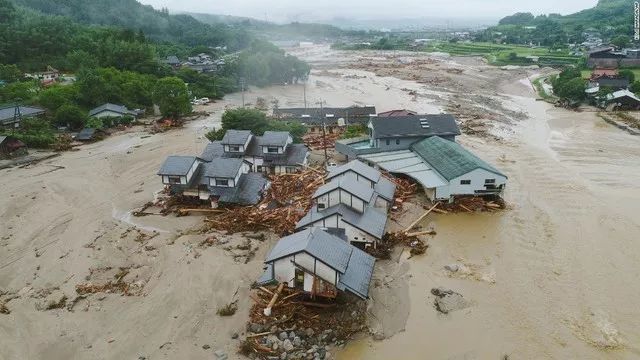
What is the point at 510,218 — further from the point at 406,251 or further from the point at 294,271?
the point at 294,271

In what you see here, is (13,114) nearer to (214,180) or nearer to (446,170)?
(214,180)

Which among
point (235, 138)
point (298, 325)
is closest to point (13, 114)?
point (235, 138)

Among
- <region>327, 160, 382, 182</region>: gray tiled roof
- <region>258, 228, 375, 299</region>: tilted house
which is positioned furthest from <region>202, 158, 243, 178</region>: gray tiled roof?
<region>258, 228, 375, 299</region>: tilted house

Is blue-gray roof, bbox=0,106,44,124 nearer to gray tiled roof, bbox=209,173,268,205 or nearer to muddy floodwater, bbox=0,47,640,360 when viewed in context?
muddy floodwater, bbox=0,47,640,360

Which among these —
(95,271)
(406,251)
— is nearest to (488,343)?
(406,251)

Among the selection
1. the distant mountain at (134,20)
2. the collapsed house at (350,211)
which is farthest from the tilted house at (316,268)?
the distant mountain at (134,20)
